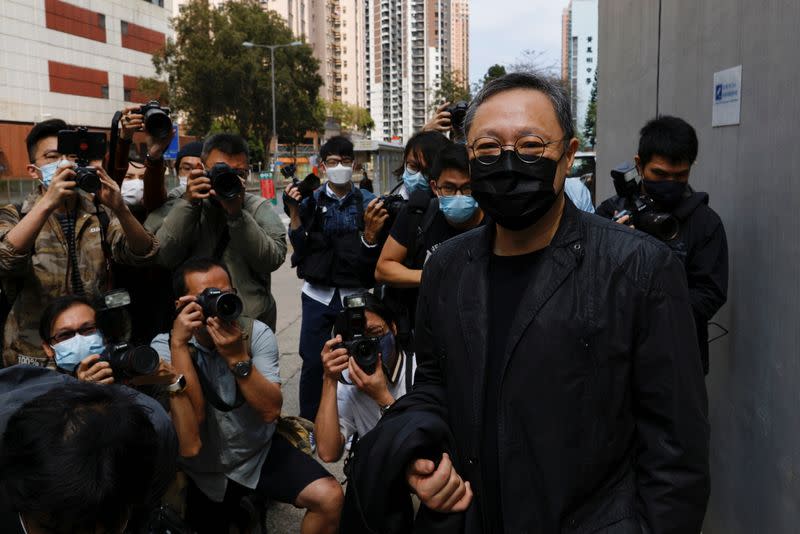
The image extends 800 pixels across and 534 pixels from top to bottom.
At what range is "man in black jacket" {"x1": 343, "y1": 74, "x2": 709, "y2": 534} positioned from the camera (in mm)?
1664

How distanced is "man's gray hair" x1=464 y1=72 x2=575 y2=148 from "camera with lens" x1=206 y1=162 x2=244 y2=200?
2.17m

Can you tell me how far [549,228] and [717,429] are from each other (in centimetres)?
224

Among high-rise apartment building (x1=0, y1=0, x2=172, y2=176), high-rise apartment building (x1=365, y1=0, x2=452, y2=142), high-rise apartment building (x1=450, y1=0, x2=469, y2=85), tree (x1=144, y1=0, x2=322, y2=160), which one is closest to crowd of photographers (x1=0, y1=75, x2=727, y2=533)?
high-rise apartment building (x1=0, y1=0, x2=172, y2=176)

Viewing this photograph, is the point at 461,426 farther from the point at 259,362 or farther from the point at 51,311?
the point at 51,311

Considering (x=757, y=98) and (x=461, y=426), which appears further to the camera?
(x=757, y=98)

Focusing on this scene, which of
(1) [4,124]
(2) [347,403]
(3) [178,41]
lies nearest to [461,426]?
(2) [347,403]

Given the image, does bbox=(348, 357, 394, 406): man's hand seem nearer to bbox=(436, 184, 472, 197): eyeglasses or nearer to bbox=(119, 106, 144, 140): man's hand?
bbox=(436, 184, 472, 197): eyeglasses

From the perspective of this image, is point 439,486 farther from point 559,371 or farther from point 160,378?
point 160,378

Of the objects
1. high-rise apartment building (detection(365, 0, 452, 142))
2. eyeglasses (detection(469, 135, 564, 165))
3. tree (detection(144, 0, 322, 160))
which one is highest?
high-rise apartment building (detection(365, 0, 452, 142))

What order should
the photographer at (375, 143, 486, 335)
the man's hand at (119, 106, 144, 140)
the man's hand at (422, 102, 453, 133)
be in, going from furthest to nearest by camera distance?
the man's hand at (422, 102, 453, 133), the man's hand at (119, 106, 144, 140), the photographer at (375, 143, 486, 335)

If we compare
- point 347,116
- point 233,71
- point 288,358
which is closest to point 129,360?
point 288,358

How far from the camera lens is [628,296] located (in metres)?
1.67

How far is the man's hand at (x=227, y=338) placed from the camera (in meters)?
3.07

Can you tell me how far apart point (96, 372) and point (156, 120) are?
157cm
